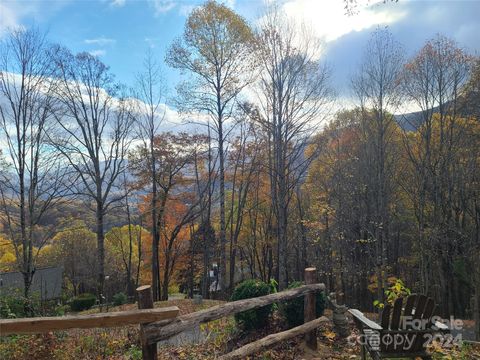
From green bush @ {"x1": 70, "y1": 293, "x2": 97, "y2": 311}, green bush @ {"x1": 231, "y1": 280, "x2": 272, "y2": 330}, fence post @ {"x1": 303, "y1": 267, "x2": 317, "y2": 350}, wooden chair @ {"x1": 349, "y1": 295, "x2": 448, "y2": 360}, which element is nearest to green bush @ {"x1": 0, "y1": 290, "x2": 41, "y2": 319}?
green bush @ {"x1": 231, "y1": 280, "x2": 272, "y2": 330}

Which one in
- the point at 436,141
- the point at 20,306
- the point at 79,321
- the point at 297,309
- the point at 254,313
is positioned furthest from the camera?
the point at 436,141

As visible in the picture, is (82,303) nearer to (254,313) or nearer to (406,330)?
(254,313)

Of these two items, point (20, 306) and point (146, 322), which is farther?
point (20, 306)

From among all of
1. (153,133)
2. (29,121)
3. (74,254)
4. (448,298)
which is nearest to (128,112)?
(153,133)

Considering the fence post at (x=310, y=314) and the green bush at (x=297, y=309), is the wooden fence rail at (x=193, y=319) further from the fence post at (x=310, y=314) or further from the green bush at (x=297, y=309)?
the green bush at (x=297, y=309)

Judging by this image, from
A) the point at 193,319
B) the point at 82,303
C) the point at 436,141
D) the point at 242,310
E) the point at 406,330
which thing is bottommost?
the point at 82,303

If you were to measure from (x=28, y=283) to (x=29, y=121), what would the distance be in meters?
5.58

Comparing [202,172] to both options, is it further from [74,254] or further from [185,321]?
[185,321]

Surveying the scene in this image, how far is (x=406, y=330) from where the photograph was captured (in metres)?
3.48

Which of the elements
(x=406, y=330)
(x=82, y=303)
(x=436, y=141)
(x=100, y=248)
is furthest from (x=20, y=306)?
(x=436, y=141)

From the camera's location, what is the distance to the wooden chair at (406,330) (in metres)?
3.45

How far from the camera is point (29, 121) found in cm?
1198

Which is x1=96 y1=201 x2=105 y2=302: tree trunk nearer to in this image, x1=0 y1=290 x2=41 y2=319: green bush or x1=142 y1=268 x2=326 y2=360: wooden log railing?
x1=0 y1=290 x2=41 y2=319: green bush

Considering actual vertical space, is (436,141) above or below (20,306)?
above
